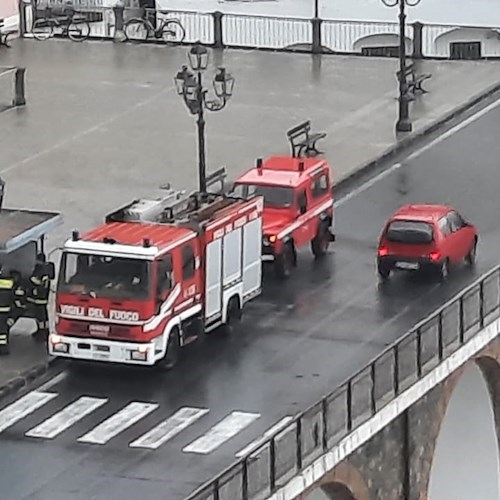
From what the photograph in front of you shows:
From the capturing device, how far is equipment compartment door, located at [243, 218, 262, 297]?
38.3 metres

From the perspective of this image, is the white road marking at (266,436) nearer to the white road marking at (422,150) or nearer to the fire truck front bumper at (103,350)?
the fire truck front bumper at (103,350)

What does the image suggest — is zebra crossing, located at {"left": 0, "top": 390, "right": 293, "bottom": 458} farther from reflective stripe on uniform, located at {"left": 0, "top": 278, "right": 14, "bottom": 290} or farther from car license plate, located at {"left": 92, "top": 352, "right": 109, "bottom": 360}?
reflective stripe on uniform, located at {"left": 0, "top": 278, "right": 14, "bottom": 290}

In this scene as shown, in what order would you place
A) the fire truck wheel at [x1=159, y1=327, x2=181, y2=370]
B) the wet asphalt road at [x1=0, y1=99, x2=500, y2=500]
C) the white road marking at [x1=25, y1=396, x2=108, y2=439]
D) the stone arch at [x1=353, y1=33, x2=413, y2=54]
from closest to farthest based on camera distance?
the wet asphalt road at [x1=0, y1=99, x2=500, y2=500]
the white road marking at [x1=25, y1=396, x2=108, y2=439]
the fire truck wheel at [x1=159, y1=327, x2=181, y2=370]
the stone arch at [x1=353, y1=33, x2=413, y2=54]

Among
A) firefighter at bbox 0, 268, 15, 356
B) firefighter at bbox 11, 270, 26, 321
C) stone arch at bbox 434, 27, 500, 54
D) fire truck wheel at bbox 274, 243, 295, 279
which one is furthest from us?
stone arch at bbox 434, 27, 500, 54

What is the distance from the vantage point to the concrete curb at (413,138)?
48.8 metres

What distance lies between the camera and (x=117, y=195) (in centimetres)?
4834

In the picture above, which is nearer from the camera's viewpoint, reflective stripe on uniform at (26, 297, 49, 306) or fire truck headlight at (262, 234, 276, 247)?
reflective stripe on uniform at (26, 297, 49, 306)

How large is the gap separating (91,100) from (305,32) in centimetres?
1499

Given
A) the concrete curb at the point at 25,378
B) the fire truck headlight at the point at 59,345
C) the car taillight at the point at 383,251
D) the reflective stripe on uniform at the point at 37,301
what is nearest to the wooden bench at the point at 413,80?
the car taillight at the point at 383,251

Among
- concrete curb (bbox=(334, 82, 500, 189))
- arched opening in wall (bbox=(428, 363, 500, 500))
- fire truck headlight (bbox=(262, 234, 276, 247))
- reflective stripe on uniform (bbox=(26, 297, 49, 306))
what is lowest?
arched opening in wall (bbox=(428, 363, 500, 500))

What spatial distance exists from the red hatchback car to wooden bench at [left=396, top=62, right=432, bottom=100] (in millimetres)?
13298

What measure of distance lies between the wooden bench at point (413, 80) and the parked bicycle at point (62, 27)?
10596mm

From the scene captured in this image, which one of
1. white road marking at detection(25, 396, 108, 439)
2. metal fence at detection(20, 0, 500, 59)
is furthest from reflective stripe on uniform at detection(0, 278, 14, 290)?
metal fence at detection(20, 0, 500, 59)

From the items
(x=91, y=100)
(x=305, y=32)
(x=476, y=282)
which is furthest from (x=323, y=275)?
(x=305, y=32)
